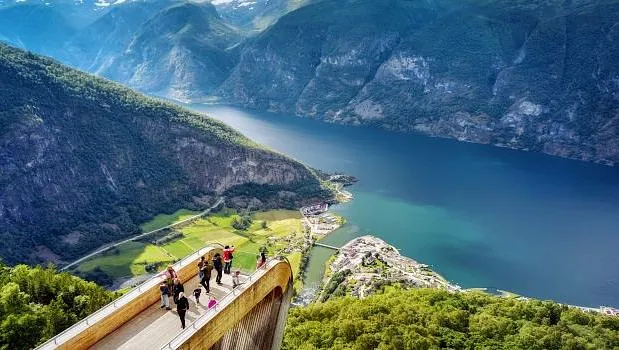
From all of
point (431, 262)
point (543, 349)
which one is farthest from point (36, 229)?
point (543, 349)

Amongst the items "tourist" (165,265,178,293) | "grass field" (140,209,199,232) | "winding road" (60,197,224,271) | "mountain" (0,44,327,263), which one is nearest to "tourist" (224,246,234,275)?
"tourist" (165,265,178,293)

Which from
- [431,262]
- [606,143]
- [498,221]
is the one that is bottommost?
[431,262]

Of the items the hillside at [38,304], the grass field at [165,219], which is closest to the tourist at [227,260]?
the hillside at [38,304]

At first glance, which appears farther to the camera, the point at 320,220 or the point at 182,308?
the point at 320,220

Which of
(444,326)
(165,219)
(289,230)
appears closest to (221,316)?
(444,326)

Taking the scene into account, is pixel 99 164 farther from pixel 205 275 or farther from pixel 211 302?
pixel 211 302

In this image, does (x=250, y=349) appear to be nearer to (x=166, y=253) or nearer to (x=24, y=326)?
(x=24, y=326)

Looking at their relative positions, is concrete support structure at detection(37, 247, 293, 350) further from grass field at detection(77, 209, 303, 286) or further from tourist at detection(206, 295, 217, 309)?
grass field at detection(77, 209, 303, 286)
